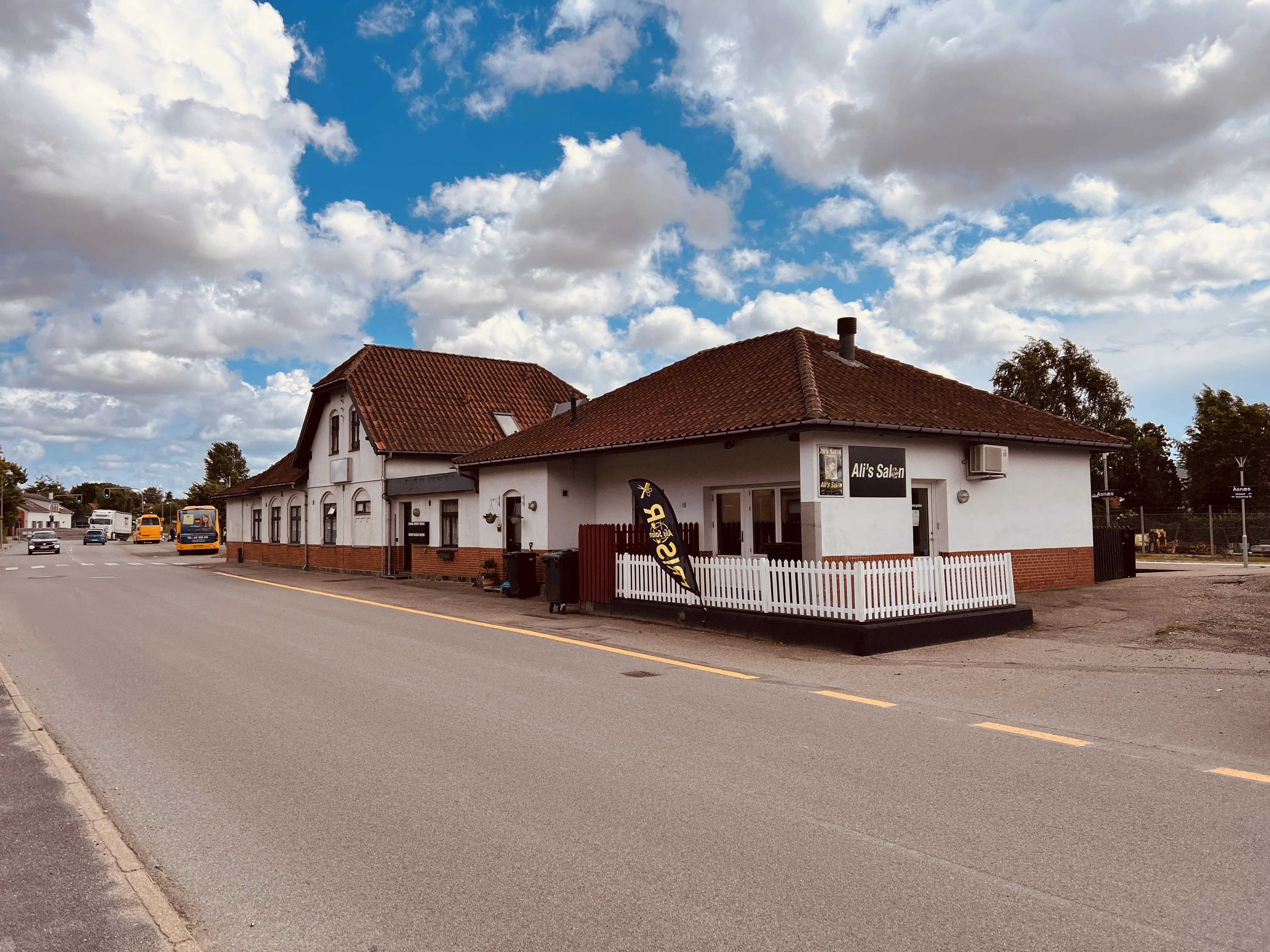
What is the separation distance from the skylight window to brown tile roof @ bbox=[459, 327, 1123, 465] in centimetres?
928

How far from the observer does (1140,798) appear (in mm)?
4902

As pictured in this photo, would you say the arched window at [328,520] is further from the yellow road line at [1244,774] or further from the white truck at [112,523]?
the white truck at [112,523]

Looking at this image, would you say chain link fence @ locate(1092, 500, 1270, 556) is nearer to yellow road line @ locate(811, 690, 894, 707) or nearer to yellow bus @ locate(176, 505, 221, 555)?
yellow road line @ locate(811, 690, 894, 707)

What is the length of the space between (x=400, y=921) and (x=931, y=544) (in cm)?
1376

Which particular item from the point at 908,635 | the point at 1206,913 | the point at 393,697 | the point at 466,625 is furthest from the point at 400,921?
the point at 466,625

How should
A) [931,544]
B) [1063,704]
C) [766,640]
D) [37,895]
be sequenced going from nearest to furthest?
[37,895], [1063,704], [766,640], [931,544]

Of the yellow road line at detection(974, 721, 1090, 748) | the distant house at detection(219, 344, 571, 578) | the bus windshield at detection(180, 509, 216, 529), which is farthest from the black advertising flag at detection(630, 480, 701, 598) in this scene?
the bus windshield at detection(180, 509, 216, 529)

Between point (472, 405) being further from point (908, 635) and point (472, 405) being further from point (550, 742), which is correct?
point (550, 742)

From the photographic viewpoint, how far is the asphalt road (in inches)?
136

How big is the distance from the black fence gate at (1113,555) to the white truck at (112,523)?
84.9 metres

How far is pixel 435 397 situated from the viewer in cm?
3114

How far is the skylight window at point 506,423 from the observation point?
31.5 meters

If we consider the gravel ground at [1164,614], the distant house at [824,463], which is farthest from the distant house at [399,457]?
the gravel ground at [1164,614]

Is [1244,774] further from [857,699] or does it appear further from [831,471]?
[831,471]
